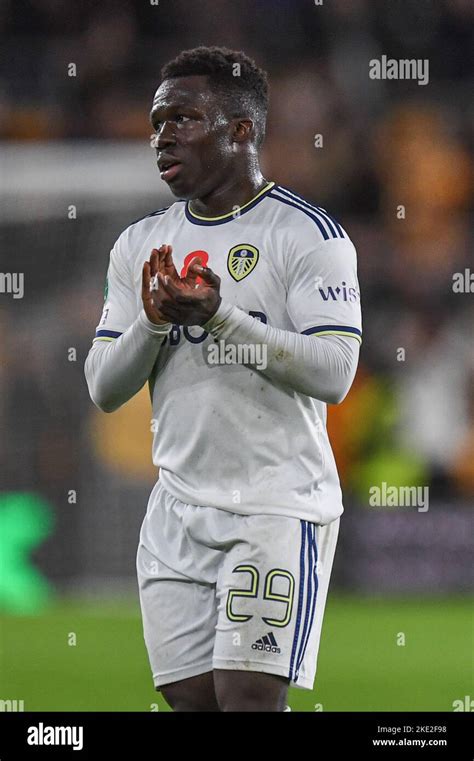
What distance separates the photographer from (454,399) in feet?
32.9

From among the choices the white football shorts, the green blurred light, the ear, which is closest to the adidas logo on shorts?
the white football shorts

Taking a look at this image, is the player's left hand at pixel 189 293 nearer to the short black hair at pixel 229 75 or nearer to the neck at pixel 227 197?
the neck at pixel 227 197

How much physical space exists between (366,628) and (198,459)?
17.7ft

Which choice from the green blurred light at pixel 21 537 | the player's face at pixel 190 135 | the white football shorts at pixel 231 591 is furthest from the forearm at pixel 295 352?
the green blurred light at pixel 21 537

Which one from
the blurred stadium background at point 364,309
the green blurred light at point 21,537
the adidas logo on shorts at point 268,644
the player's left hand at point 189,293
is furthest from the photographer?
the green blurred light at point 21,537

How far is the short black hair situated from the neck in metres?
0.15

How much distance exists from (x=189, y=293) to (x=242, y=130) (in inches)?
25.4

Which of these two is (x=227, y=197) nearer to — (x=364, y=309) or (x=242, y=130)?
(x=242, y=130)

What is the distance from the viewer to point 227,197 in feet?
12.0

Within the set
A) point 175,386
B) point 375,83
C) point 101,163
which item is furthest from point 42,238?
point 175,386

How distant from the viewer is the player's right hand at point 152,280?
3.29m

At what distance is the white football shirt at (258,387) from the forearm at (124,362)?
0.32 ft

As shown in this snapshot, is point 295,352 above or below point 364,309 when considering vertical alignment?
below

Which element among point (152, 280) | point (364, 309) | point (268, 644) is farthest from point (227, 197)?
point (364, 309)
